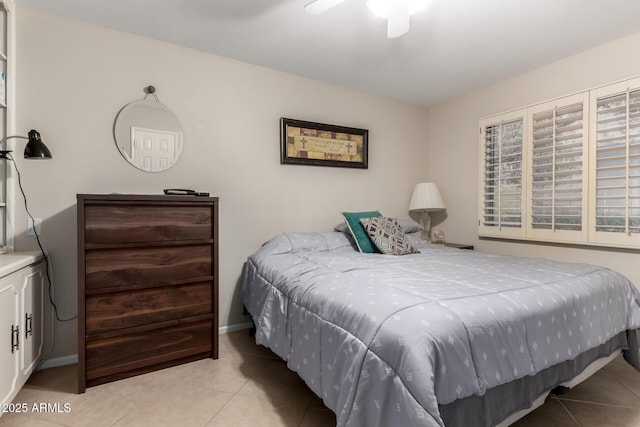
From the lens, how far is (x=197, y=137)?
266 centimetres

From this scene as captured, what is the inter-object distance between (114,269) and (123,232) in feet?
0.75

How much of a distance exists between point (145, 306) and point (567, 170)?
11.4 feet

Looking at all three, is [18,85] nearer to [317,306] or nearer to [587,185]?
[317,306]

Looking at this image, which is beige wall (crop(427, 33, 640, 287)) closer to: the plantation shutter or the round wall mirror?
the plantation shutter

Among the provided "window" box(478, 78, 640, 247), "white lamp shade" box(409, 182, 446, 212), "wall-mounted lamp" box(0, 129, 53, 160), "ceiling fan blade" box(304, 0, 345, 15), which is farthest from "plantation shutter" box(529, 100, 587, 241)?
"wall-mounted lamp" box(0, 129, 53, 160)

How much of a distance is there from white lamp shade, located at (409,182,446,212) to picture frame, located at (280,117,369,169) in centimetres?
71

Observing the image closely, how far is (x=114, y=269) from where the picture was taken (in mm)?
1925

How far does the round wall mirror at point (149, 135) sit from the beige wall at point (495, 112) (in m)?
2.99

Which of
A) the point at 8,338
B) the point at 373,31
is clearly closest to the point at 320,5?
the point at 373,31

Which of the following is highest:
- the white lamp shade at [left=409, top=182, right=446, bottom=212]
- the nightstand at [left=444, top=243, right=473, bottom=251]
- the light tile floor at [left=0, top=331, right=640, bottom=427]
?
the white lamp shade at [left=409, top=182, right=446, bottom=212]

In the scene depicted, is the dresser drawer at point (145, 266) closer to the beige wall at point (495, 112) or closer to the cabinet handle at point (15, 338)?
the cabinet handle at point (15, 338)

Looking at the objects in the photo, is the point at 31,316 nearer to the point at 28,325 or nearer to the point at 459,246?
the point at 28,325

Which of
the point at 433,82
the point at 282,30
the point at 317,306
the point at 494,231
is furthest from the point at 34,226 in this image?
the point at 494,231

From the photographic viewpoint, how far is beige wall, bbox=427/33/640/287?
98.8 inches
